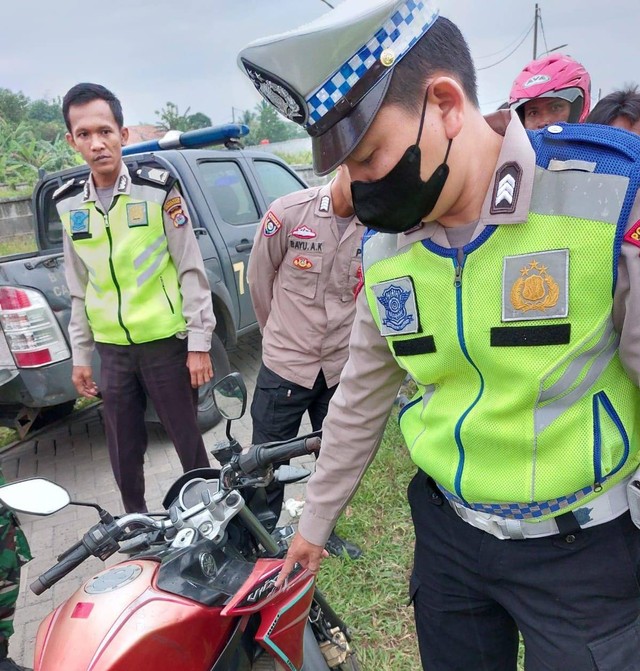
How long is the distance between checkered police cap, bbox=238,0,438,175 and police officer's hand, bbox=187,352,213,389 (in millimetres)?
1900

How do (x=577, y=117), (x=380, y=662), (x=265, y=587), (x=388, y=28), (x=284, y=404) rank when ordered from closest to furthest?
(x=388, y=28)
(x=265, y=587)
(x=380, y=662)
(x=284, y=404)
(x=577, y=117)

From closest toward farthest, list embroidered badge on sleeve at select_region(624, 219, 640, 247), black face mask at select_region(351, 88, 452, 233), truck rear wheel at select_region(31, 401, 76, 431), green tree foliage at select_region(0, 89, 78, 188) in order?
embroidered badge on sleeve at select_region(624, 219, 640, 247) → black face mask at select_region(351, 88, 452, 233) → truck rear wheel at select_region(31, 401, 76, 431) → green tree foliage at select_region(0, 89, 78, 188)

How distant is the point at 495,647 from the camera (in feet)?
4.52

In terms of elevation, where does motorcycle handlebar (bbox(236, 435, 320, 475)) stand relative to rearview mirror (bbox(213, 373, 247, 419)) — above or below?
below

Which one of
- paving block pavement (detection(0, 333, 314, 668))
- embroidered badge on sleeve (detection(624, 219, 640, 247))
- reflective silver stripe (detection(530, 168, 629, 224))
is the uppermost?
reflective silver stripe (detection(530, 168, 629, 224))

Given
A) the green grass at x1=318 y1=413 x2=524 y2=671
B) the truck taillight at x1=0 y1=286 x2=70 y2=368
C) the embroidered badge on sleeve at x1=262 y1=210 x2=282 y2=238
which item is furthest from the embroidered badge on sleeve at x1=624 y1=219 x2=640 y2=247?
the truck taillight at x1=0 y1=286 x2=70 y2=368

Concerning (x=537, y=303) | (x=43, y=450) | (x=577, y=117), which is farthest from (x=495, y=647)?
(x=43, y=450)

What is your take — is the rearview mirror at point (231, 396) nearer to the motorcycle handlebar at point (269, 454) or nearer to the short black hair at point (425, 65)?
the motorcycle handlebar at point (269, 454)

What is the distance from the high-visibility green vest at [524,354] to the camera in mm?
960

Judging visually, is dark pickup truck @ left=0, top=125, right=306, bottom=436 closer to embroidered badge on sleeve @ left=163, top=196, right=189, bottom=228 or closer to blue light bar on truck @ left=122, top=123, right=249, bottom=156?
blue light bar on truck @ left=122, top=123, right=249, bottom=156

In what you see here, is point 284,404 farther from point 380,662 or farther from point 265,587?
point 265,587

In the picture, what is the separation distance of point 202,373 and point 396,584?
128 centimetres

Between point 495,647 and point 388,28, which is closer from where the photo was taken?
point 388,28

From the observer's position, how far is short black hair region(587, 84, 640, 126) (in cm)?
271
